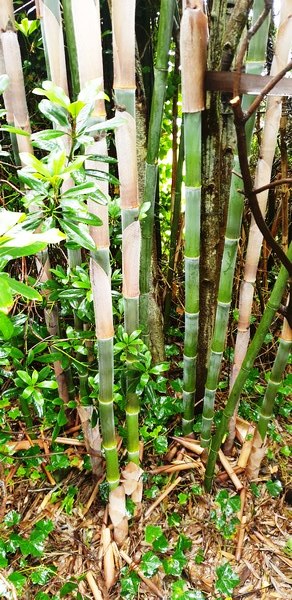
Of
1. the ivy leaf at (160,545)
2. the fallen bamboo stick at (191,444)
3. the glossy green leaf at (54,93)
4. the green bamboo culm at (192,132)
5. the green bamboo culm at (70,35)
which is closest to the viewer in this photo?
Result: the glossy green leaf at (54,93)

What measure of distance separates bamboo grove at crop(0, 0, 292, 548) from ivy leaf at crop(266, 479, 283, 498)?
0.10m

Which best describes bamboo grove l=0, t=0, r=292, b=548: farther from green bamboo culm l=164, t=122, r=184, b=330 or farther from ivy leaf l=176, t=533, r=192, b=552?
ivy leaf l=176, t=533, r=192, b=552

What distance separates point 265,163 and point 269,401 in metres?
0.62

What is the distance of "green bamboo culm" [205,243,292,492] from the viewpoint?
948 millimetres

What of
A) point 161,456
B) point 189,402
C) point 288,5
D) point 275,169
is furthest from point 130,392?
point 275,169

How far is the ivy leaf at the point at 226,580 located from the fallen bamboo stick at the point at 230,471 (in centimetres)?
22

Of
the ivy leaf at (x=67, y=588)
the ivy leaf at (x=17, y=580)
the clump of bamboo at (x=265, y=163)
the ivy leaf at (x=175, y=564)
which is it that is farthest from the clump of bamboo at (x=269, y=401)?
the ivy leaf at (x=17, y=580)

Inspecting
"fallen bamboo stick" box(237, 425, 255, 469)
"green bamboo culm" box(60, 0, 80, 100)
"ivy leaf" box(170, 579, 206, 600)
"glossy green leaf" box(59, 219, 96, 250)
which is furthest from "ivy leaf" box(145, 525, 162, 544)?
"green bamboo culm" box(60, 0, 80, 100)

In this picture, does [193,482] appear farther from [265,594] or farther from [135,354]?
[135,354]

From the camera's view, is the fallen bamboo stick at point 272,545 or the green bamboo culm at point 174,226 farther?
the green bamboo culm at point 174,226

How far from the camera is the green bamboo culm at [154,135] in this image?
0.94 meters

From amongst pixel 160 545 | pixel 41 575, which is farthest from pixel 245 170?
pixel 41 575

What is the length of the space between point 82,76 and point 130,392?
2.30 ft

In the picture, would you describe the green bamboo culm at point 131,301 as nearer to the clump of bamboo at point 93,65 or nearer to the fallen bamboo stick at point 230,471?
the clump of bamboo at point 93,65
